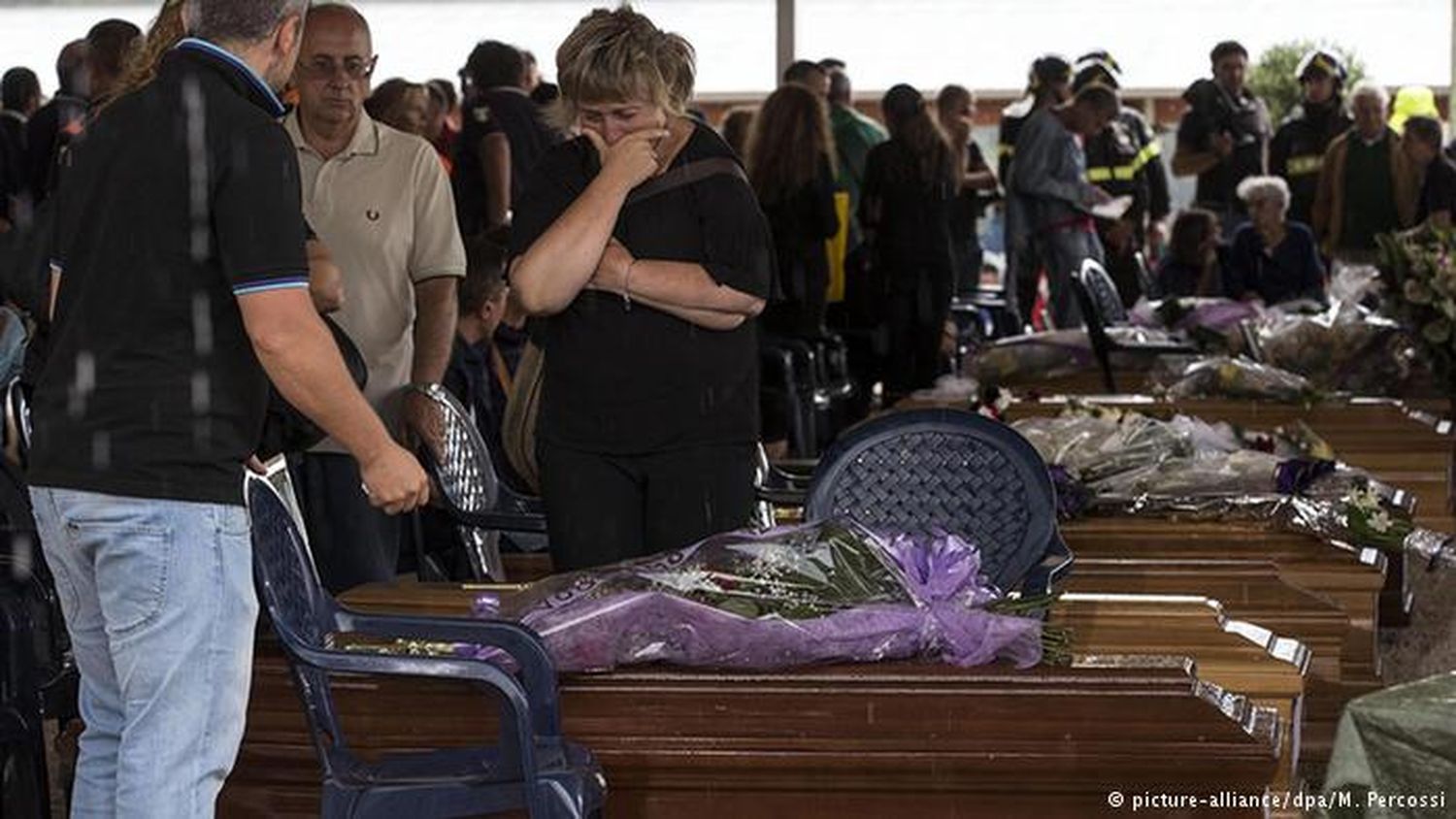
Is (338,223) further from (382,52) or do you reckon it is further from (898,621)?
(382,52)

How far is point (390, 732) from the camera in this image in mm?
3895

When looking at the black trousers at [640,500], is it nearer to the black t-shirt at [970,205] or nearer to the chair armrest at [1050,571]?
the chair armrest at [1050,571]

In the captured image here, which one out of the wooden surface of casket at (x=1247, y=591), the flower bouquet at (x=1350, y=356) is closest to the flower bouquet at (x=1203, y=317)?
the flower bouquet at (x=1350, y=356)

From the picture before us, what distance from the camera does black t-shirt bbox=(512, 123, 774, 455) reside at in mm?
4367

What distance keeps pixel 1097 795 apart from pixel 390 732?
38.1 inches

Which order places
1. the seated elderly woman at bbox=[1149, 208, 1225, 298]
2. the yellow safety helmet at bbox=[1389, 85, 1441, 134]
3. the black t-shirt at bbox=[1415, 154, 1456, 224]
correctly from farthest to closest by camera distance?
the yellow safety helmet at bbox=[1389, 85, 1441, 134] → the black t-shirt at bbox=[1415, 154, 1456, 224] → the seated elderly woman at bbox=[1149, 208, 1225, 298]

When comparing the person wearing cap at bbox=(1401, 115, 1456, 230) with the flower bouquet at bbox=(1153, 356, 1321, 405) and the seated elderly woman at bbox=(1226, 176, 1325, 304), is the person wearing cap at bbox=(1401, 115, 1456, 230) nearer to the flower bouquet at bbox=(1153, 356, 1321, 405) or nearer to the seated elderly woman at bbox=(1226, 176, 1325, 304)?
the seated elderly woman at bbox=(1226, 176, 1325, 304)

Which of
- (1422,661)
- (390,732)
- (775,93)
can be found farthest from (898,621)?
(775,93)

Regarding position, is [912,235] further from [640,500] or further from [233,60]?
[233,60]

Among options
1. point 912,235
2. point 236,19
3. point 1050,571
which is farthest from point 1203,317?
point 236,19

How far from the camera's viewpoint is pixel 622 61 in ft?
14.0

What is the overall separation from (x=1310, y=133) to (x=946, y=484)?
379 inches

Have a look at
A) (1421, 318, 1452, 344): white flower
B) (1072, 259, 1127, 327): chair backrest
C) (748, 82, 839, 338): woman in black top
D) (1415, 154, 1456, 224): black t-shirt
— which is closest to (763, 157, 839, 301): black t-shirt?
(748, 82, 839, 338): woman in black top

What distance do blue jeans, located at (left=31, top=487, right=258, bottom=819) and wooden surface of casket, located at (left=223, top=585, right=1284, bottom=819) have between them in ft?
1.49
